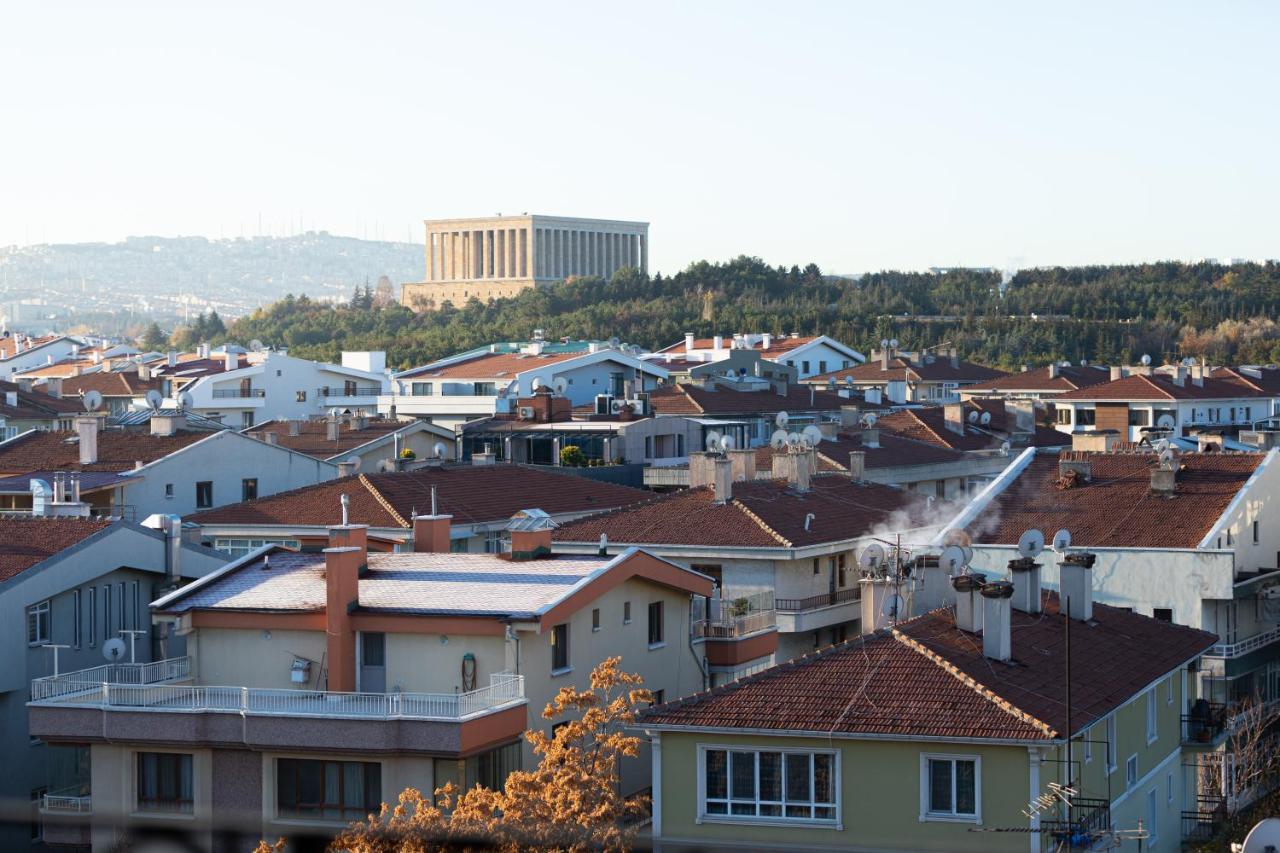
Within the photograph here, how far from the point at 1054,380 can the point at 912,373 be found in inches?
311

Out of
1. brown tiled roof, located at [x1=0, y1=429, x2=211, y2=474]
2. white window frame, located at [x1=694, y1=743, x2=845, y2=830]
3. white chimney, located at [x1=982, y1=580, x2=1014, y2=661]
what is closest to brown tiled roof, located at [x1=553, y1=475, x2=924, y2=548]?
Result: white chimney, located at [x1=982, y1=580, x2=1014, y2=661]

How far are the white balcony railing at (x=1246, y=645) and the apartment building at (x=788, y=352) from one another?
182ft

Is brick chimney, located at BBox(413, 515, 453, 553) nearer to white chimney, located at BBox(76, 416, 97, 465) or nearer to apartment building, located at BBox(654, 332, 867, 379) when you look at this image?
white chimney, located at BBox(76, 416, 97, 465)

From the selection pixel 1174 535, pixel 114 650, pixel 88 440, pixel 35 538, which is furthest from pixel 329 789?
pixel 88 440

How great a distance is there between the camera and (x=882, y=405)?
216 ft

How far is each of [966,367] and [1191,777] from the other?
63593mm

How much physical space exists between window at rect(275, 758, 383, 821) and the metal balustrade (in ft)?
1.70

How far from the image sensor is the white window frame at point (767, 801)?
55.1 feet

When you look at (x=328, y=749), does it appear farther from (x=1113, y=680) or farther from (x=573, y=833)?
(x=1113, y=680)

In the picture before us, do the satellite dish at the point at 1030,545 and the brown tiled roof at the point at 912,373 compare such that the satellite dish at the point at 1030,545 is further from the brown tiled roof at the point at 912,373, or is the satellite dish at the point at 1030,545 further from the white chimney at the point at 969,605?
the brown tiled roof at the point at 912,373

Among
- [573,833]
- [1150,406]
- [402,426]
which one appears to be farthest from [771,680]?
[1150,406]

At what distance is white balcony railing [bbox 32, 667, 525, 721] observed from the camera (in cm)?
1884

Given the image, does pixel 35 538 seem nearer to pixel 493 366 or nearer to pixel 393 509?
pixel 393 509

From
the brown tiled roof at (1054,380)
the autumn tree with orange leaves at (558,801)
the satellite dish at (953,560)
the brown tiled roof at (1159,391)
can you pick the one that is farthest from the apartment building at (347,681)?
the brown tiled roof at (1054,380)
